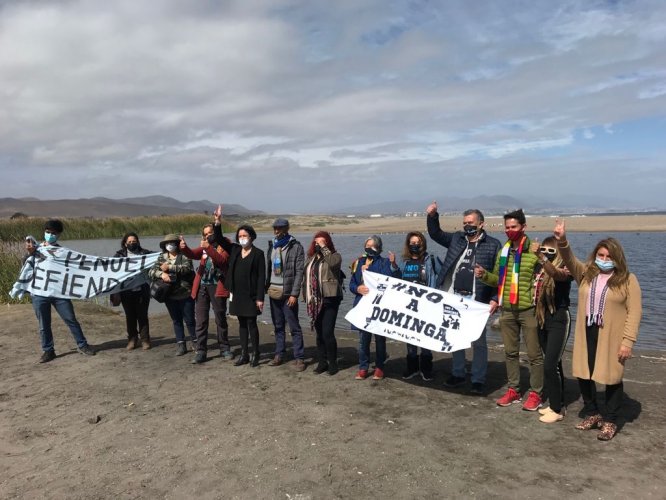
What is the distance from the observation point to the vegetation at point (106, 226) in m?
31.1

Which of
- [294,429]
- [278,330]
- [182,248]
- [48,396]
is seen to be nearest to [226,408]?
[294,429]

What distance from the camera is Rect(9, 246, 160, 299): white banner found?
26.9 feet

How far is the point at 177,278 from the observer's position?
803 cm

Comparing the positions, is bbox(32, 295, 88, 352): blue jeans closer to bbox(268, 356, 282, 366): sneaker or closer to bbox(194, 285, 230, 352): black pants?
bbox(194, 285, 230, 352): black pants

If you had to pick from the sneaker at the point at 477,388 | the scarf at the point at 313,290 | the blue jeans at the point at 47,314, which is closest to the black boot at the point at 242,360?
the scarf at the point at 313,290

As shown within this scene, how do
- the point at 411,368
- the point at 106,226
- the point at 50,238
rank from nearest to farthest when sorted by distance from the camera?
the point at 411,368
the point at 50,238
the point at 106,226

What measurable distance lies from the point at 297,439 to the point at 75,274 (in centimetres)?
582

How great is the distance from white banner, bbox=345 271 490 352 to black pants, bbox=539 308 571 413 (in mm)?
818

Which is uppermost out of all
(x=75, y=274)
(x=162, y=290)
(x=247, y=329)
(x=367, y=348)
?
(x=75, y=274)

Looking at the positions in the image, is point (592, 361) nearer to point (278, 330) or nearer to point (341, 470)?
point (341, 470)

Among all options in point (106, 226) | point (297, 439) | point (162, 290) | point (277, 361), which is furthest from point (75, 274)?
point (106, 226)

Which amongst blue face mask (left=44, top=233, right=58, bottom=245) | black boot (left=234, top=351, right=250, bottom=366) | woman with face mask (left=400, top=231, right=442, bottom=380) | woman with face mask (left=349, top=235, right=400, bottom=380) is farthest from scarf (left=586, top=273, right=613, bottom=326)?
blue face mask (left=44, top=233, right=58, bottom=245)

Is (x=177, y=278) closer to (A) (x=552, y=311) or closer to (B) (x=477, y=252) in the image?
(B) (x=477, y=252)

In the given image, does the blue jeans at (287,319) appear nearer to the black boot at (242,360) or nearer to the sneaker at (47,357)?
the black boot at (242,360)
